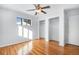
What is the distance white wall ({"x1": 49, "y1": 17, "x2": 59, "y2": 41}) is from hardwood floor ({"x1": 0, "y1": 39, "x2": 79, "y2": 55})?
104 millimetres

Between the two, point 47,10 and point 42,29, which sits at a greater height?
point 47,10

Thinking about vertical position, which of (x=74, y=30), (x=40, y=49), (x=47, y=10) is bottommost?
(x=40, y=49)

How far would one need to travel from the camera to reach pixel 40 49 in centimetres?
171

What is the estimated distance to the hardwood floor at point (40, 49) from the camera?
1.64 meters

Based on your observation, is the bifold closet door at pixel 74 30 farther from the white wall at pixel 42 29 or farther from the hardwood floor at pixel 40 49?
the white wall at pixel 42 29

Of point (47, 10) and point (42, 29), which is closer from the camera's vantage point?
point (47, 10)

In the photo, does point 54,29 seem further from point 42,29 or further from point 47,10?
point 47,10

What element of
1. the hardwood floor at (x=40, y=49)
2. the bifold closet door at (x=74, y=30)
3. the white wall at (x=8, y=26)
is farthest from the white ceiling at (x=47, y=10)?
the hardwood floor at (x=40, y=49)

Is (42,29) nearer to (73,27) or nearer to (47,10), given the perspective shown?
(47,10)

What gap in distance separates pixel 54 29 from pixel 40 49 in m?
0.49

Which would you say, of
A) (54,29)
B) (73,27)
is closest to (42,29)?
(54,29)

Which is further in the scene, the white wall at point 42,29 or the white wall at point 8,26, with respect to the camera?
the white wall at point 42,29

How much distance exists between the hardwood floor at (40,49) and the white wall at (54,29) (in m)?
0.10
